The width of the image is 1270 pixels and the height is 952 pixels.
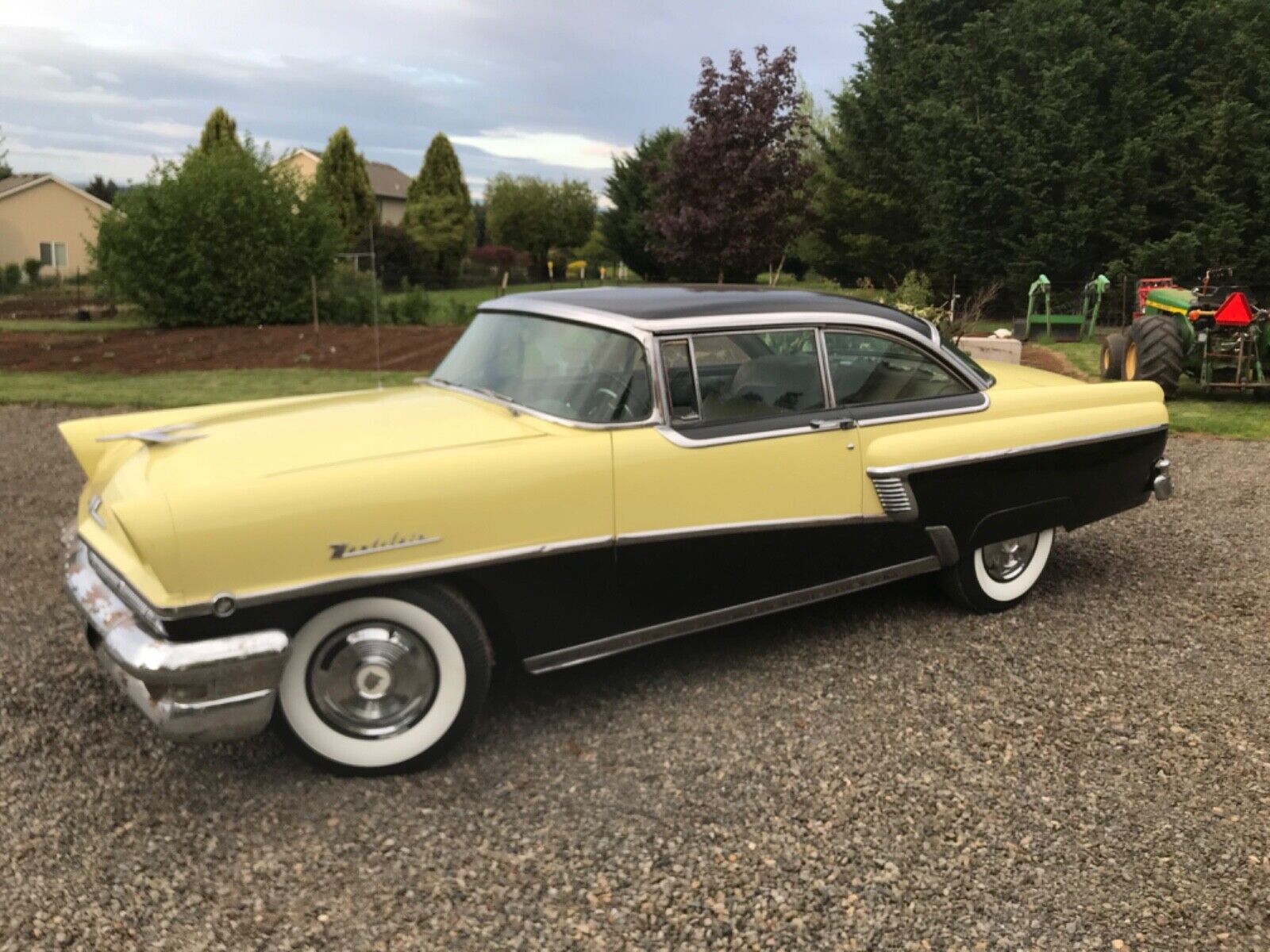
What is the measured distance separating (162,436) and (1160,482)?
447 centimetres

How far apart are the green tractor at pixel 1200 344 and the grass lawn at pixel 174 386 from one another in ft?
26.6

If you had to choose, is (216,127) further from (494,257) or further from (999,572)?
(999,572)

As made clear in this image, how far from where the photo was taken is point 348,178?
42906 mm

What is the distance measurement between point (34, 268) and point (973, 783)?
146ft

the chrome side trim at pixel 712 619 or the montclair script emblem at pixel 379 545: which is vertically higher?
the montclair script emblem at pixel 379 545

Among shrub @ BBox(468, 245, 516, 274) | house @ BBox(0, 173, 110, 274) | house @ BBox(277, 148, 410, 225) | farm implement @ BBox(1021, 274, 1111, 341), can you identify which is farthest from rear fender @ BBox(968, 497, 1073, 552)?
house @ BBox(277, 148, 410, 225)

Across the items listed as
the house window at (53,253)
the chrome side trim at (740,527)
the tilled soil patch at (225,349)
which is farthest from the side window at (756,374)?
the house window at (53,253)

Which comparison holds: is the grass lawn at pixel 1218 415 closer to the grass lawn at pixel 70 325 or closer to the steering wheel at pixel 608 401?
the steering wheel at pixel 608 401

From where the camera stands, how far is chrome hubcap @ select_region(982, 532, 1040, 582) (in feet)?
15.6

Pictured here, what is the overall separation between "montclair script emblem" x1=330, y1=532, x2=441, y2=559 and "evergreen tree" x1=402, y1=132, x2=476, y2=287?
41.1 metres

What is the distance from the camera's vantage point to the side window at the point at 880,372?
420 centimetres

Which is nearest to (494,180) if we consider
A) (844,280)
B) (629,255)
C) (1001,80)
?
(629,255)

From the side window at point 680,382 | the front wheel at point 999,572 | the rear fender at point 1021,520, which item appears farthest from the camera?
the front wheel at point 999,572

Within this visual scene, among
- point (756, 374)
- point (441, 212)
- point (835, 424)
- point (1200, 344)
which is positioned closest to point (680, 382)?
point (756, 374)
